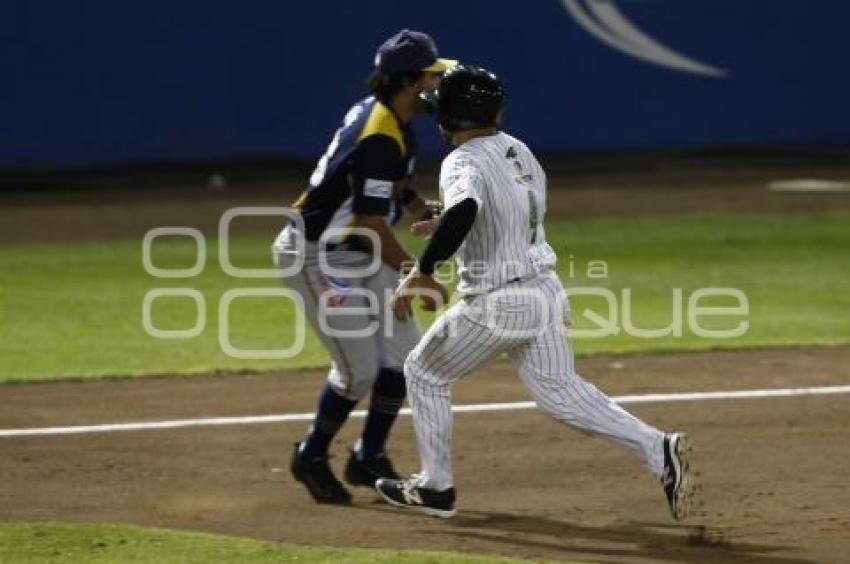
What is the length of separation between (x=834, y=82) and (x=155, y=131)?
8304mm

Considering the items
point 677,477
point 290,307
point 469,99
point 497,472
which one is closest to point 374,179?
point 469,99

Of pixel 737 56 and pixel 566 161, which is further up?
pixel 737 56

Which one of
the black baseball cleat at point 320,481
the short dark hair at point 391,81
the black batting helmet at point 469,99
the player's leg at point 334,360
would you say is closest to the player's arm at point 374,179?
the short dark hair at point 391,81

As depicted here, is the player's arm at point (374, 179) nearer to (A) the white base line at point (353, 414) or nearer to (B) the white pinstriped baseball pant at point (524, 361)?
(B) the white pinstriped baseball pant at point (524, 361)

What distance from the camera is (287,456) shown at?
9.60 meters

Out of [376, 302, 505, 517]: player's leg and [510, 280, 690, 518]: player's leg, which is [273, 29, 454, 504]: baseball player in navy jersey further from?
[510, 280, 690, 518]: player's leg

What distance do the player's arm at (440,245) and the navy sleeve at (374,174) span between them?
71 cm

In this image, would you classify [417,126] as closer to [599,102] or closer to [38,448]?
[599,102]

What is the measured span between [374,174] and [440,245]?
93 centimetres

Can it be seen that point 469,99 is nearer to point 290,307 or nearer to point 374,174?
point 374,174

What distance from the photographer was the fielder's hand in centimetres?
759

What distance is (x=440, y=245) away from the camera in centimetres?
746

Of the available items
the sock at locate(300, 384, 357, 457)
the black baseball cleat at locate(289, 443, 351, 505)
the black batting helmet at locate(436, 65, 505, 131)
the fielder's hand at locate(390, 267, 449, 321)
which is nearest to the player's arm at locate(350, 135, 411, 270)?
the fielder's hand at locate(390, 267, 449, 321)

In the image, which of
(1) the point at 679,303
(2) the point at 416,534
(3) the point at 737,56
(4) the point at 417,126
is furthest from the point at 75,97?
(2) the point at 416,534
